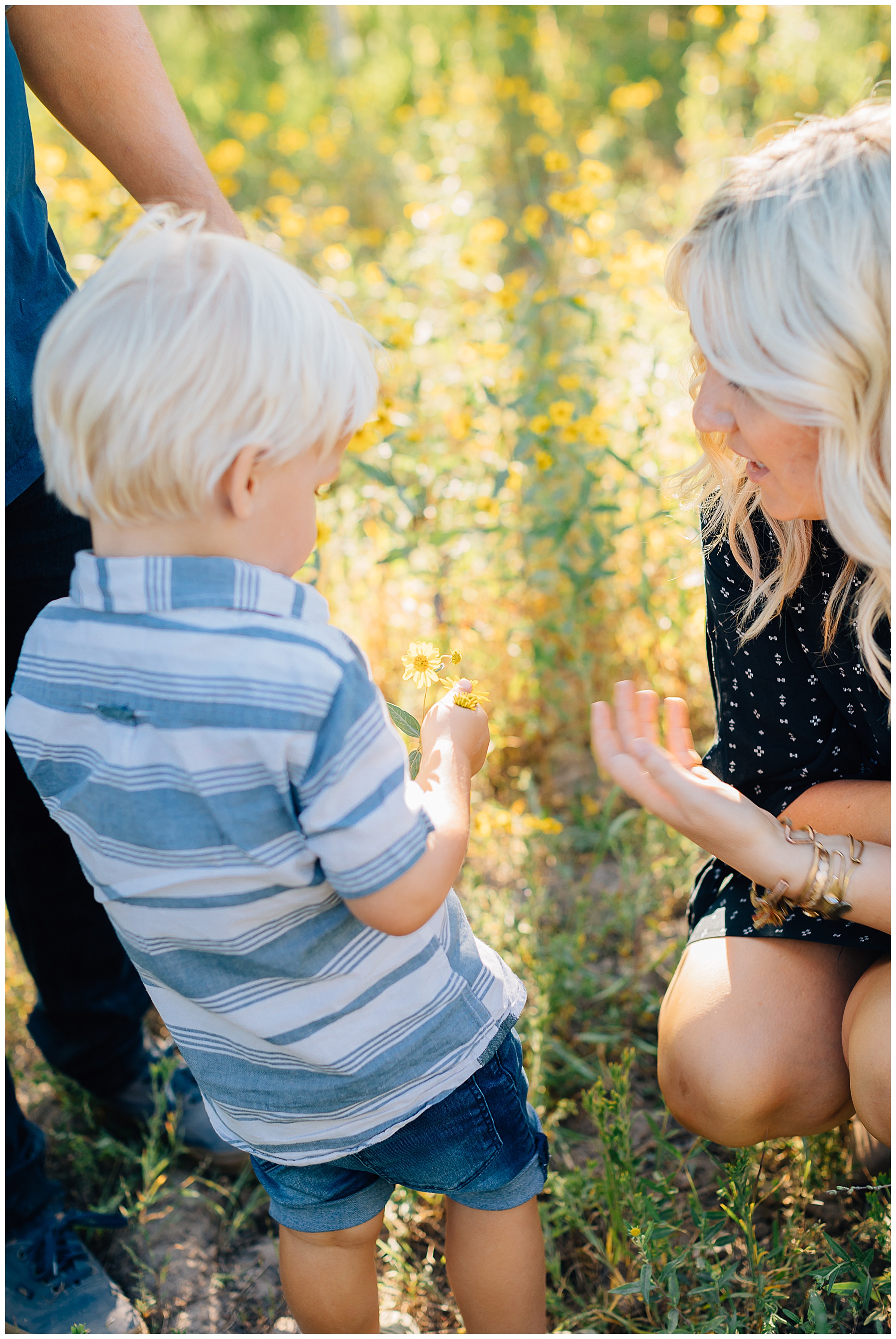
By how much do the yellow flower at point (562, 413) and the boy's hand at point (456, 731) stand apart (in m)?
1.09

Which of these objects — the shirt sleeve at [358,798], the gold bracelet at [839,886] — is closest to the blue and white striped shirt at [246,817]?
the shirt sleeve at [358,798]

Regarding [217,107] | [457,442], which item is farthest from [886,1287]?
[217,107]

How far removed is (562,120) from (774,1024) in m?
4.82

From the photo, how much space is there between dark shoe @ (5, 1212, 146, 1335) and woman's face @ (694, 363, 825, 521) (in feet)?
4.20

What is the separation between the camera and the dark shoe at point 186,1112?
58.1 inches

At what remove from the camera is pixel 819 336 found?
923mm

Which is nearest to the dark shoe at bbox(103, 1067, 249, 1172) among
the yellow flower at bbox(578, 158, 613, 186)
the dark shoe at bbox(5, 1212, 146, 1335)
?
the dark shoe at bbox(5, 1212, 146, 1335)

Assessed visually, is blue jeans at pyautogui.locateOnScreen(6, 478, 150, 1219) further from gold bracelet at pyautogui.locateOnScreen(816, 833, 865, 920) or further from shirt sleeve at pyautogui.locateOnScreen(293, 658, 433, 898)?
gold bracelet at pyautogui.locateOnScreen(816, 833, 865, 920)

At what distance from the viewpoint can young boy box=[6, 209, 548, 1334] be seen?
29.3 inches

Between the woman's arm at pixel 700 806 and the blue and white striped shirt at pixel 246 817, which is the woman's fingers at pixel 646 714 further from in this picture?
the blue and white striped shirt at pixel 246 817

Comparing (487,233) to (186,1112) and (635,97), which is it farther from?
(186,1112)

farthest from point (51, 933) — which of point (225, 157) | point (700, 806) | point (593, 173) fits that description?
point (225, 157)

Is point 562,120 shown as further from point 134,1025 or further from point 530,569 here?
point 134,1025

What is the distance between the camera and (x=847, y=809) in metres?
1.21
